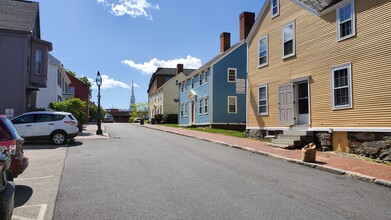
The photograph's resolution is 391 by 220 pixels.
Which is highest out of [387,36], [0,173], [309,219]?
[387,36]

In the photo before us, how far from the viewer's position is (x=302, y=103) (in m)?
16.5

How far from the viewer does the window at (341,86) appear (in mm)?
13266

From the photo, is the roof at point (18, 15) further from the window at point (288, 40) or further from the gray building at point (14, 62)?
the window at point (288, 40)

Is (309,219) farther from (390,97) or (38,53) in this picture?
(38,53)

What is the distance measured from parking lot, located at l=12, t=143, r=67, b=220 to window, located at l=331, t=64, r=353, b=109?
36.0ft

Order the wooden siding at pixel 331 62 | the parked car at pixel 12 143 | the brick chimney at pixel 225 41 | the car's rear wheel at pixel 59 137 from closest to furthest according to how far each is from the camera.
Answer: the parked car at pixel 12 143 < the wooden siding at pixel 331 62 < the car's rear wheel at pixel 59 137 < the brick chimney at pixel 225 41

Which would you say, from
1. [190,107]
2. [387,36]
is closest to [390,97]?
[387,36]

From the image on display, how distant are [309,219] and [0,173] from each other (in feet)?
14.5

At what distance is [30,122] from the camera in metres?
16.4

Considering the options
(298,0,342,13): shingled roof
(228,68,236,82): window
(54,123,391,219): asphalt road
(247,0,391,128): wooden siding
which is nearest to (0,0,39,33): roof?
(54,123,391,219): asphalt road

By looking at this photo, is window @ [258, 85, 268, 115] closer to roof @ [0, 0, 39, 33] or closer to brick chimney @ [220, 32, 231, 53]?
roof @ [0, 0, 39, 33]

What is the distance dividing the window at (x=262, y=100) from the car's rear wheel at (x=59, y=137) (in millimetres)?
11007

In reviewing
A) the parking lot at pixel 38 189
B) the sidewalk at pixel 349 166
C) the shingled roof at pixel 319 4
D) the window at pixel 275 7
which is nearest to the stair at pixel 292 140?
the sidewalk at pixel 349 166

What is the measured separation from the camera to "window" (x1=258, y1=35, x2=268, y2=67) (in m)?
19.3
